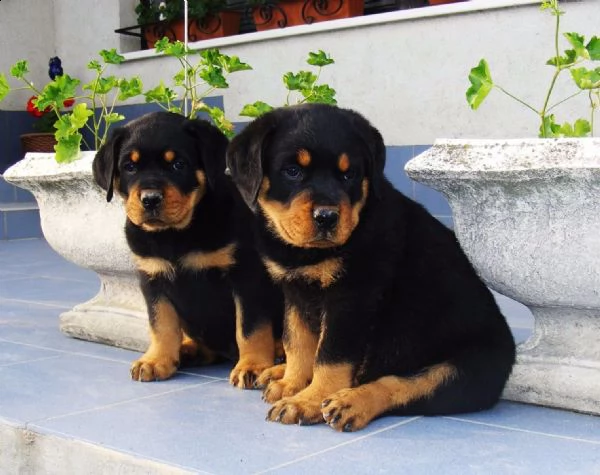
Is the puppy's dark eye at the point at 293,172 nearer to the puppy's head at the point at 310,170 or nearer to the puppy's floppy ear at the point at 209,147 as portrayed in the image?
the puppy's head at the point at 310,170

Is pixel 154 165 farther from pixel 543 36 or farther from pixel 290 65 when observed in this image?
pixel 290 65

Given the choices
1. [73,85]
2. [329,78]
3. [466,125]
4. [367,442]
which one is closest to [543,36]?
[466,125]

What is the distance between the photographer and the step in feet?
25.2

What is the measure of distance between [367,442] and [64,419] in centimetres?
89

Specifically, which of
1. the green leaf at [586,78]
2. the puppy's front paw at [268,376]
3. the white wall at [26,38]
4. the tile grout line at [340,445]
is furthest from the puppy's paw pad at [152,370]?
the white wall at [26,38]

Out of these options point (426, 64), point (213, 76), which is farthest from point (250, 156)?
point (426, 64)

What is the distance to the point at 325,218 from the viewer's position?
7.80 ft

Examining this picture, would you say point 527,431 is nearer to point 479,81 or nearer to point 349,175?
point 349,175

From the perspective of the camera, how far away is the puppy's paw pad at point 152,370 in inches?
121

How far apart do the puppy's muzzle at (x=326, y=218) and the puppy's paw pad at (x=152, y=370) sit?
3.29ft

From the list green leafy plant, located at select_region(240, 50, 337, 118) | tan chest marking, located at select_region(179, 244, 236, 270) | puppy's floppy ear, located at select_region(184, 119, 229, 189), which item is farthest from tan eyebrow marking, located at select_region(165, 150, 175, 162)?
green leafy plant, located at select_region(240, 50, 337, 118)

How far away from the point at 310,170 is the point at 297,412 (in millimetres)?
670

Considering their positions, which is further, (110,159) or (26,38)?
(26,38)

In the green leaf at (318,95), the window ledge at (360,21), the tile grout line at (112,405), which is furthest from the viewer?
the window ledge at (360,21)
